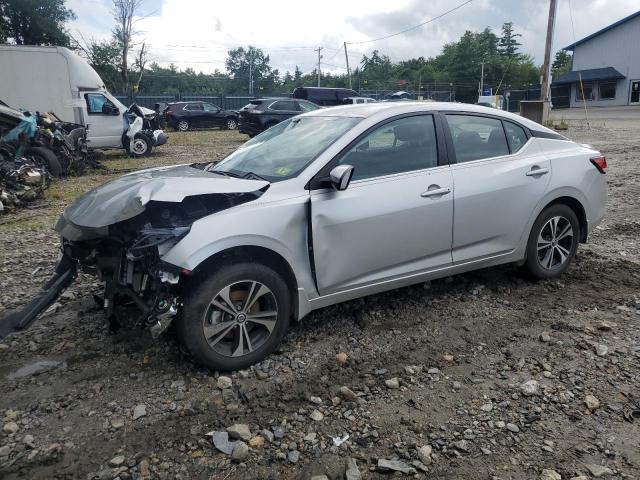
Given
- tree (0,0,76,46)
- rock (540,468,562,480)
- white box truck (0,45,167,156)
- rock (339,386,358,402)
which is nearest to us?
rock (540,468,562,480)

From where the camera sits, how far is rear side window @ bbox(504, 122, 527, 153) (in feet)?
15.3

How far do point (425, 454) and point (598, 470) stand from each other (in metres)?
0.83

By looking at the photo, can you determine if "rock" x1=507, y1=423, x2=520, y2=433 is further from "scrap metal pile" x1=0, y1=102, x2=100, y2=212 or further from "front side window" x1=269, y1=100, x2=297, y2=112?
"front side window" x1=269, y1=100, x2=297, y2=112

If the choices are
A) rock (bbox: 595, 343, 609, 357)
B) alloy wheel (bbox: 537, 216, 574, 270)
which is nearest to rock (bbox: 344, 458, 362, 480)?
rock (bbox: 595, 343, 609, 357)

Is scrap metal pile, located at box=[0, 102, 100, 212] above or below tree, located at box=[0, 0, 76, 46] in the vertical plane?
below

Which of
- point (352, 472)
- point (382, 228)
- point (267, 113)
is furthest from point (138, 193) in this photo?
point (267, 113)

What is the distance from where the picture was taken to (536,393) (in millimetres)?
3217

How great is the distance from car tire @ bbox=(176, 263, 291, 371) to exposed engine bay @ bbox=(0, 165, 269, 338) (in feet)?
0.46

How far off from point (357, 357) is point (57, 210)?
6.90 m

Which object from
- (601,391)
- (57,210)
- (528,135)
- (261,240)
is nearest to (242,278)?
(261,240)

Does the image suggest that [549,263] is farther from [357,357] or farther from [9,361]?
[9,361]

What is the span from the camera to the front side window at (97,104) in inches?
600

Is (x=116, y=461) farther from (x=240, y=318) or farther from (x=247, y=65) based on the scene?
(x=247, y=65)

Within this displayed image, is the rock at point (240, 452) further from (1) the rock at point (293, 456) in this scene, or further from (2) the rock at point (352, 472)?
(2) the rock at point (352, 472)
